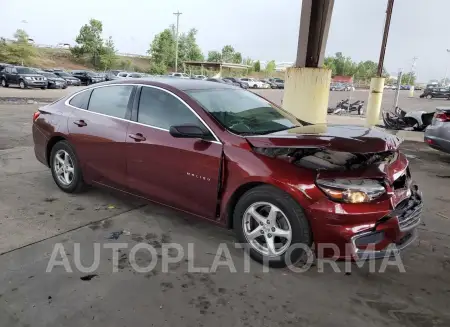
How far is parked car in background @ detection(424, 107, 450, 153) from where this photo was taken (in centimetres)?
752

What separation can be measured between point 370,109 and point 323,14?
7.85 metres

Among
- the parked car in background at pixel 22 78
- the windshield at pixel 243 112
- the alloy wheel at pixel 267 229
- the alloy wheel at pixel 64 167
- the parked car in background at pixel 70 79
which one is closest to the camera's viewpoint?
the alloy wheel at pixel 267 229

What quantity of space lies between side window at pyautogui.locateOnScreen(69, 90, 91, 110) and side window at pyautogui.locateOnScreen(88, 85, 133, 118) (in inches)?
3.6

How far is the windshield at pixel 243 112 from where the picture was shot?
12.3 feet

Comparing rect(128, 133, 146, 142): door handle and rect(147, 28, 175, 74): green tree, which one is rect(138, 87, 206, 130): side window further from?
rect(147, 28, 175, 74): green tree

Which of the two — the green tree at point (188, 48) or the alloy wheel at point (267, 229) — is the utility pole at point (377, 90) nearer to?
the alloy wheel at point (267, 229)

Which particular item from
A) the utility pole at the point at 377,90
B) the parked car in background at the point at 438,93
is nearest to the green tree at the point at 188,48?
the parked car in background at the point at 438,93

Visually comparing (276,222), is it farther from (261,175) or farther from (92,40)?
(92,40)

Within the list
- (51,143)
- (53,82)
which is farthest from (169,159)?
(53,82)

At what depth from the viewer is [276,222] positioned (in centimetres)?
330

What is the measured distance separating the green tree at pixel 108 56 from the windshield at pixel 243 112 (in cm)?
6451

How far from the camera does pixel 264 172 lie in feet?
10.6

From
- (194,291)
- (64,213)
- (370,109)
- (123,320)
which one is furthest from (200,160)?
(370,109)

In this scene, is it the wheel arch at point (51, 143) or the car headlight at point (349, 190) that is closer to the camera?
the car headlight at point (349, 190)
